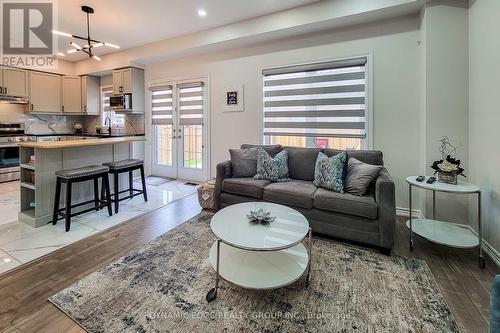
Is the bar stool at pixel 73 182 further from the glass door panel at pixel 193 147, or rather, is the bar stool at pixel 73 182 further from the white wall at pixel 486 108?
the white wall at pixel 486 108

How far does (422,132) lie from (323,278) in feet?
7.95

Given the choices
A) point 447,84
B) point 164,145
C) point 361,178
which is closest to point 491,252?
point 361,178

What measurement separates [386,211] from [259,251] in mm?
1412

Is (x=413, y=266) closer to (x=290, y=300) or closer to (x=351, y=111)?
(x=290, y=300)

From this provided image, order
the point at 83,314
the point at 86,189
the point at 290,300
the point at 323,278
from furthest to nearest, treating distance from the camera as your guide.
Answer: the point at 86,189, the point at 323,278, the point at 290,300, the point at 83,314

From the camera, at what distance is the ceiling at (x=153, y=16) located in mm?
3576

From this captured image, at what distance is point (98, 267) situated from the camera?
2154 millimetres

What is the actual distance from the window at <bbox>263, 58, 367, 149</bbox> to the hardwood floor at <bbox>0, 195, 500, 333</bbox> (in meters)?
1.61

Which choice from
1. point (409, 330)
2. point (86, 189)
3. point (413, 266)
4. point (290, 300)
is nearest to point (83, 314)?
point (290, 300)

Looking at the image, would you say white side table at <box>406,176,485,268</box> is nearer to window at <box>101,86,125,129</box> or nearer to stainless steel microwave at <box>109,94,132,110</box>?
stainless steel microwave at <box>109,94,132,110</box>

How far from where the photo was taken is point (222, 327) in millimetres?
1514

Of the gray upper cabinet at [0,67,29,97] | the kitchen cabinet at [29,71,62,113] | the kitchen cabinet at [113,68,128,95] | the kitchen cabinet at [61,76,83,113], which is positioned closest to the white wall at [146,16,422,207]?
the kitchen cabinet at [113,68,128,95]

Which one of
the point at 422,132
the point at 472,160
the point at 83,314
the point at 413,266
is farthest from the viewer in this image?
the point at 422,132

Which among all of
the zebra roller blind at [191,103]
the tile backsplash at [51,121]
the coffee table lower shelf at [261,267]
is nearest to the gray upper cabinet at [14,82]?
the tile backsplash at [51,121]
